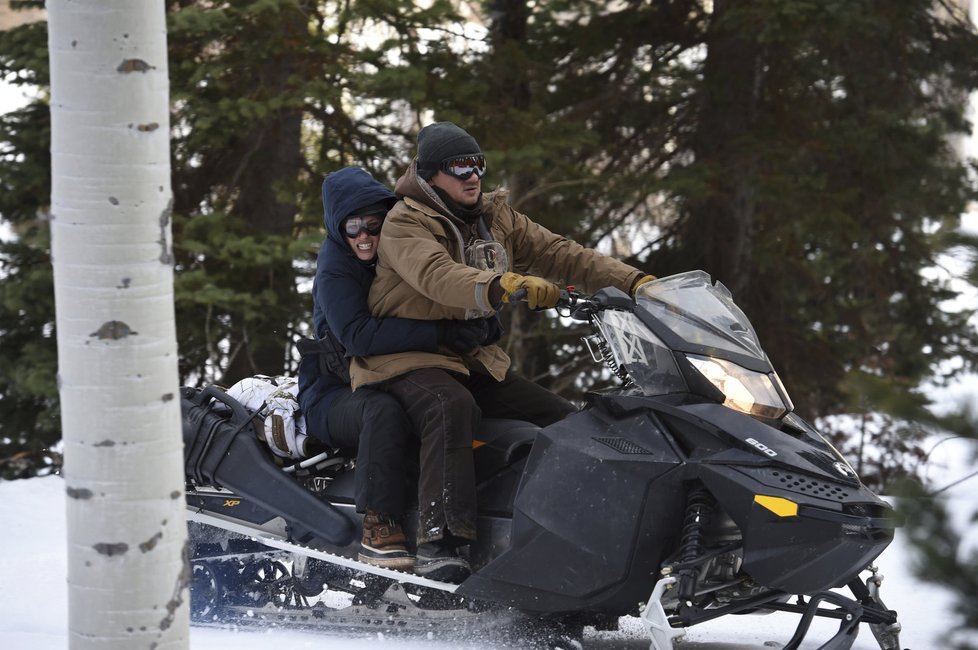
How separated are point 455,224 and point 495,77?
16.0ft

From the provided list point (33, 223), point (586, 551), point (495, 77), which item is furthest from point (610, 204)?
point (586, 551)

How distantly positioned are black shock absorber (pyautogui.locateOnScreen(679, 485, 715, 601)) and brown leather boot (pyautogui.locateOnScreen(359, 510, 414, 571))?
3.17ft

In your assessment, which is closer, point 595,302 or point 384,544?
point 595,302

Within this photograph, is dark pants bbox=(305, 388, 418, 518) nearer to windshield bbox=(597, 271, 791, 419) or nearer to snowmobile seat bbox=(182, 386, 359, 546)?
snowmobile seat bbox=(182, 386, 359, 546)

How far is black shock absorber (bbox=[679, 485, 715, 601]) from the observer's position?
3.17 m

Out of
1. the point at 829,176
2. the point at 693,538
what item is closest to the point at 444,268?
the point at 693,538

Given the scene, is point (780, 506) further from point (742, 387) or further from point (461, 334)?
point (461, 334)

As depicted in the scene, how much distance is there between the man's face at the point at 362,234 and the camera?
3.85 m

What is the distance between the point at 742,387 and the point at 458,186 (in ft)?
3.93

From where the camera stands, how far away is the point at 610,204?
894cm

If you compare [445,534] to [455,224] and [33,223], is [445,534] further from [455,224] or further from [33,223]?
[33,223]

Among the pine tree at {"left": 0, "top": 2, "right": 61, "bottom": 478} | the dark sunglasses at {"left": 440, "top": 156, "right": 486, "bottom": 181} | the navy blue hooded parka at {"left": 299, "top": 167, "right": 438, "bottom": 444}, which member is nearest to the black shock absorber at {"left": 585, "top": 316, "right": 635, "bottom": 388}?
the navy blue hooded parka at {"left": 299, "top": 167, "right": 438, "bottom": 444}

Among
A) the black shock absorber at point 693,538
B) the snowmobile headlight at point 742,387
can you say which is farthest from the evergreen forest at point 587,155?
the black shock absorber at point 693,538

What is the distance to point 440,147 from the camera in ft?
12.4
